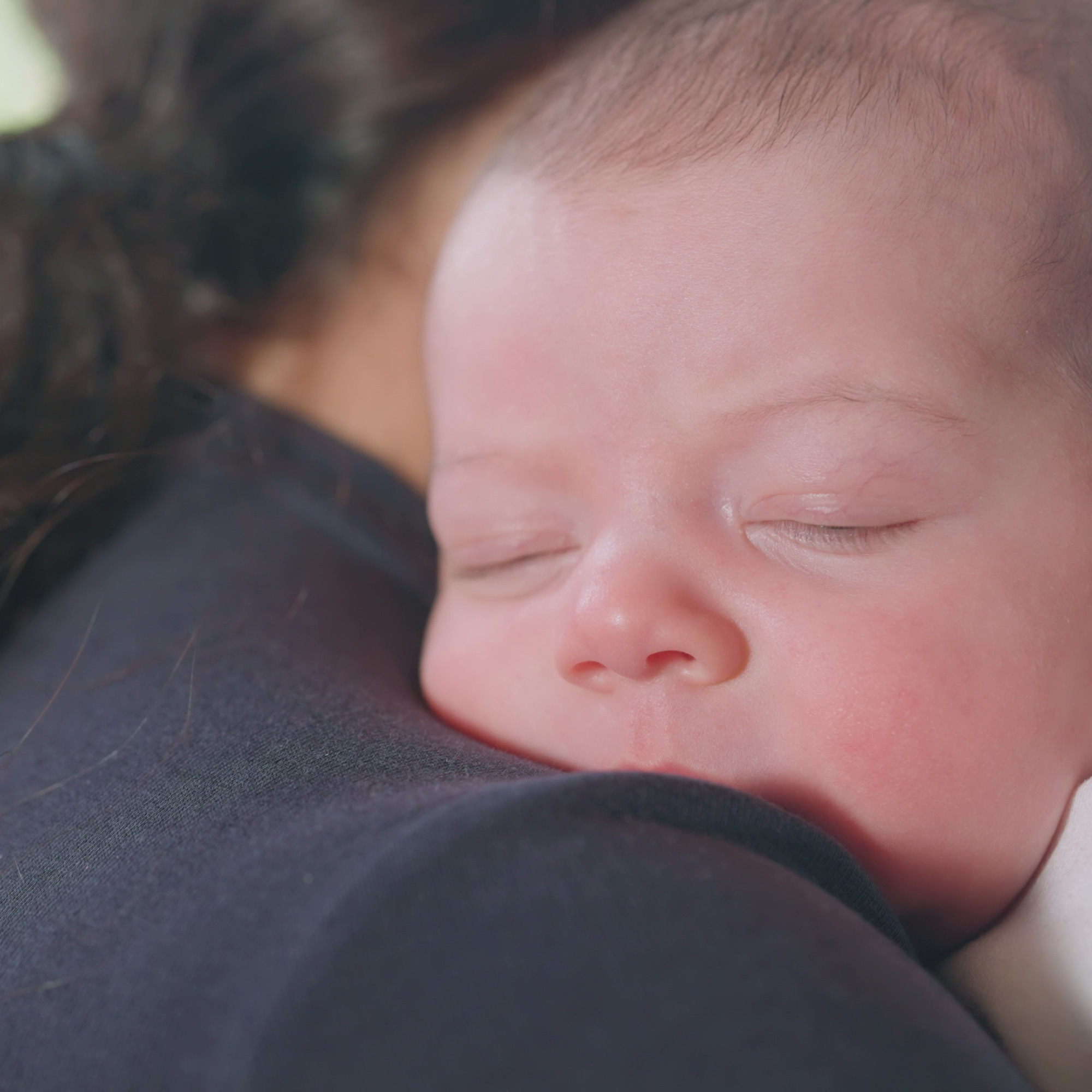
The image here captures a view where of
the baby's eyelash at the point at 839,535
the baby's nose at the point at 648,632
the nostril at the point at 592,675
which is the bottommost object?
the nostril at the point at 592,675

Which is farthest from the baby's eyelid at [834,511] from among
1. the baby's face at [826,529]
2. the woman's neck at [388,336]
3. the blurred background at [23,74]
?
the blurred background at [23,74]

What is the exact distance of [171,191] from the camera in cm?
141

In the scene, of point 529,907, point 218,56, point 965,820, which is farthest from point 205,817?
point 218,56

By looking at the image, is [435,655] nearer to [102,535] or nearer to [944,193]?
[102,535]

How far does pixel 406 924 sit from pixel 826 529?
0.47 m

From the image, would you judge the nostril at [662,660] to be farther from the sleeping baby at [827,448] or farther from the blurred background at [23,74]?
the blurred background at [23,74]

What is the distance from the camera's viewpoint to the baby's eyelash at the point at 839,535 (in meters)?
0.83

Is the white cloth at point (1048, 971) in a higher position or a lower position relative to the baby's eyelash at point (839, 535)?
lower

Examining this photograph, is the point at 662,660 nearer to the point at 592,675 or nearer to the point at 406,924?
the point at 592,675

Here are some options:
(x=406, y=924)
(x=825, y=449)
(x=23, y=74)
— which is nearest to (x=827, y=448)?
(x=825, y=449)

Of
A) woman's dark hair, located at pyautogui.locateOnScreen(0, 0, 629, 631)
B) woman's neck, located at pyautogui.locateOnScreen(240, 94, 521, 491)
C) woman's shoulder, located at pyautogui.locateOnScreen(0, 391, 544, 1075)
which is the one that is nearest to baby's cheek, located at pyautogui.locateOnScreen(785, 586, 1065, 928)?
woman's shoulder, located at pyautogui.locateOnScreen(0, 391, 544, 1075)

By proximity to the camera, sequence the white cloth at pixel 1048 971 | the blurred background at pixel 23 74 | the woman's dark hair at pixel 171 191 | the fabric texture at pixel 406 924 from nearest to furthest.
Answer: the fabric texture at pixel 406 924
the white cloth at pixel 1048 971
the woman's dark hair at pixel 171 191
the blurred background at pixel 23 74

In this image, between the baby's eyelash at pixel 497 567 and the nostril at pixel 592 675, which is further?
the baby's eyelash at pixel 497 567

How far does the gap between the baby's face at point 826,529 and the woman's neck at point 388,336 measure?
42 cm
